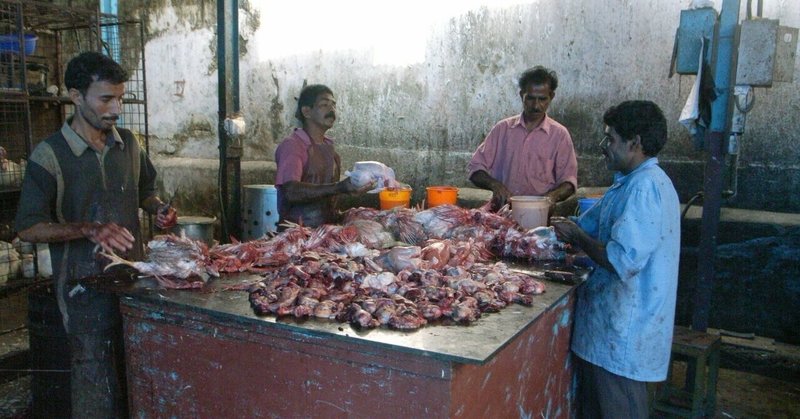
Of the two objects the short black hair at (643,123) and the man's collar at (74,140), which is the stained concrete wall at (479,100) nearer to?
the short black hair at (643,123)

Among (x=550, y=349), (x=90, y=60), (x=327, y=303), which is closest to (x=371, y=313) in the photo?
(x=327, y=303)

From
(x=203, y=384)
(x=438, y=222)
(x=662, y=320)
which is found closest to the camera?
(x=203, y=384)

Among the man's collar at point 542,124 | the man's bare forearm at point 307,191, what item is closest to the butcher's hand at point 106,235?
the man's bare forearm at point 307,191

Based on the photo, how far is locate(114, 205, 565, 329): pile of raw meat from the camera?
2.57 metres

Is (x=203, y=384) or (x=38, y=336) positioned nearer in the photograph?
(x=203, y=384)

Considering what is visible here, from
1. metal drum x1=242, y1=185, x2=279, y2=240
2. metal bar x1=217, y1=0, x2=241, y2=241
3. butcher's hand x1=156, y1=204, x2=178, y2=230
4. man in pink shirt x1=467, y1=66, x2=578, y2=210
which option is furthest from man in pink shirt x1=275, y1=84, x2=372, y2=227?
metal drum x1=242, y1=185, x2=279, y2=240

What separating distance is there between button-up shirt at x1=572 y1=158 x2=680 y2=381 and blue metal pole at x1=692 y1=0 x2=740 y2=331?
1.56 m

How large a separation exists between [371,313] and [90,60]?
87.9 inches

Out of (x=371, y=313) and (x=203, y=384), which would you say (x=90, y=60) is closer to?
(x=203, y=384)

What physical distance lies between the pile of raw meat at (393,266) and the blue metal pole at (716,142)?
150cm

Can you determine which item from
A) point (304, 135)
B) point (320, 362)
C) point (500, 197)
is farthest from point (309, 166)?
point (320, 362)

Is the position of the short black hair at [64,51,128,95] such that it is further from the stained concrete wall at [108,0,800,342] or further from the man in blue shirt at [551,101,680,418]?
the stained concrete wall at [108,0,800,342]

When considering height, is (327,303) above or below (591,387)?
above

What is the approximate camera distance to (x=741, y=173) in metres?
6.01
